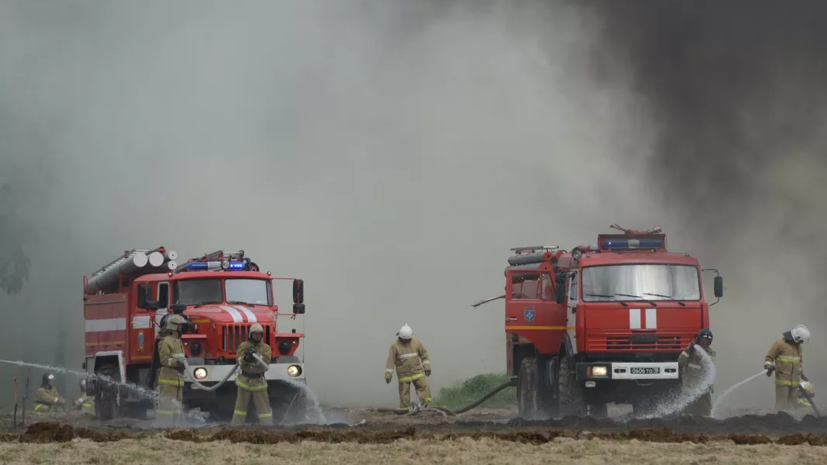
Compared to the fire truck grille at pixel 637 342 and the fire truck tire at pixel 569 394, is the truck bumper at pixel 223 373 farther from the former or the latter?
the fire truck grille at pixel 637 342

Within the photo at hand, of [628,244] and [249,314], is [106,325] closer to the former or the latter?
[249,314]

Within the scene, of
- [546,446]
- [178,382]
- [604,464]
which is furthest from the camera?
[178,382]

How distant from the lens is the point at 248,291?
22594 mm

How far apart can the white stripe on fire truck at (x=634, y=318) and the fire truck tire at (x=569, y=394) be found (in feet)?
4.47

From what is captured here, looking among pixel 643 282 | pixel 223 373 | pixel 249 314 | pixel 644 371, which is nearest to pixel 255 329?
pixel 223 373

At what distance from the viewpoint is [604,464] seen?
13.1 meters

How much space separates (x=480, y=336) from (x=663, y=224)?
8.25 m

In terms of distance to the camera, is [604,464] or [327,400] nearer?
[604,464]

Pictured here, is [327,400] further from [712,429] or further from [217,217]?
[712,429]

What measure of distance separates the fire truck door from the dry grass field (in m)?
4.99

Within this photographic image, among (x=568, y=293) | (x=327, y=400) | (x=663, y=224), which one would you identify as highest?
(x=663, y=224)

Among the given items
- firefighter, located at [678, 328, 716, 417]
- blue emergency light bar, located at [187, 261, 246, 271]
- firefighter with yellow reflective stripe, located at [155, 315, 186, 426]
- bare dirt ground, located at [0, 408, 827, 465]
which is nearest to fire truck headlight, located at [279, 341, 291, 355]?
blue emergency light bar, located at [187, 261, 246, 271]

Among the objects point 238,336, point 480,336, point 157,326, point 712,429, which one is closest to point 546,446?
point 712,429

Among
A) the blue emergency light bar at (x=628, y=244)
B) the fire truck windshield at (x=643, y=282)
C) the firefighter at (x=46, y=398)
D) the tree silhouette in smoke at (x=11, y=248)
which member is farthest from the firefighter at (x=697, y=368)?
the tree silhouette in smoke at (x=11, y=248)
